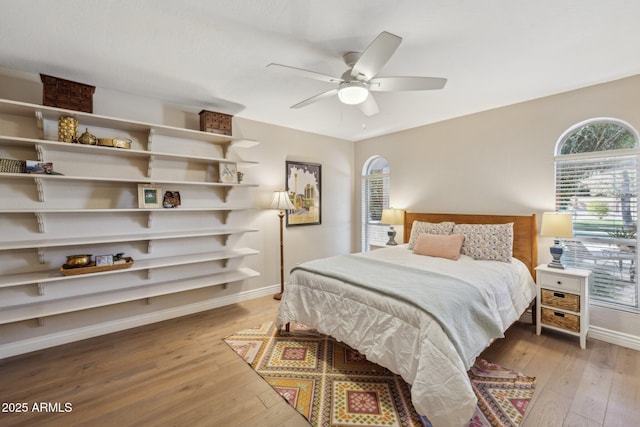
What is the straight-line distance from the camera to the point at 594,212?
2.66 metres

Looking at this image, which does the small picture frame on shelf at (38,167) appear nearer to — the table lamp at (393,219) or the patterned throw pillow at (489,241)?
the table lamp at (393,219)

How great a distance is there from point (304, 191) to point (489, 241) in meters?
2.52

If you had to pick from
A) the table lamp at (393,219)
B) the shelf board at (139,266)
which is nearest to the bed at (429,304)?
the table lamp at (393,219)

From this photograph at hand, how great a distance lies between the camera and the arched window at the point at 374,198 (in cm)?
463

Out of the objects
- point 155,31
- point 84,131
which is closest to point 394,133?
point 155,31

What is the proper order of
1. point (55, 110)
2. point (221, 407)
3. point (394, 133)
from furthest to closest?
point (394, 133) → point (55, 110) → point (221, 407)

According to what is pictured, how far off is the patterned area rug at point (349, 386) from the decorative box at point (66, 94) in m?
2.51

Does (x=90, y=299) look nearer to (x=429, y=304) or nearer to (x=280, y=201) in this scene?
(x=280, y=201)

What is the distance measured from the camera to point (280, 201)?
362cm

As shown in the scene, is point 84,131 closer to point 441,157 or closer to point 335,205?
point 335,205

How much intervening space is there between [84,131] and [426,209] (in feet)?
13.3

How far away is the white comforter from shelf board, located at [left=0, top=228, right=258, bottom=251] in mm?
1198

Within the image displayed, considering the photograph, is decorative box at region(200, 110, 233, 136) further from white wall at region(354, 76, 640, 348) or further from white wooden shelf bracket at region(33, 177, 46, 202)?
white wall at region(354, 76, 640, 348)

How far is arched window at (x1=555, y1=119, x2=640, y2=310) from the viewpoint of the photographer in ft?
8.16
